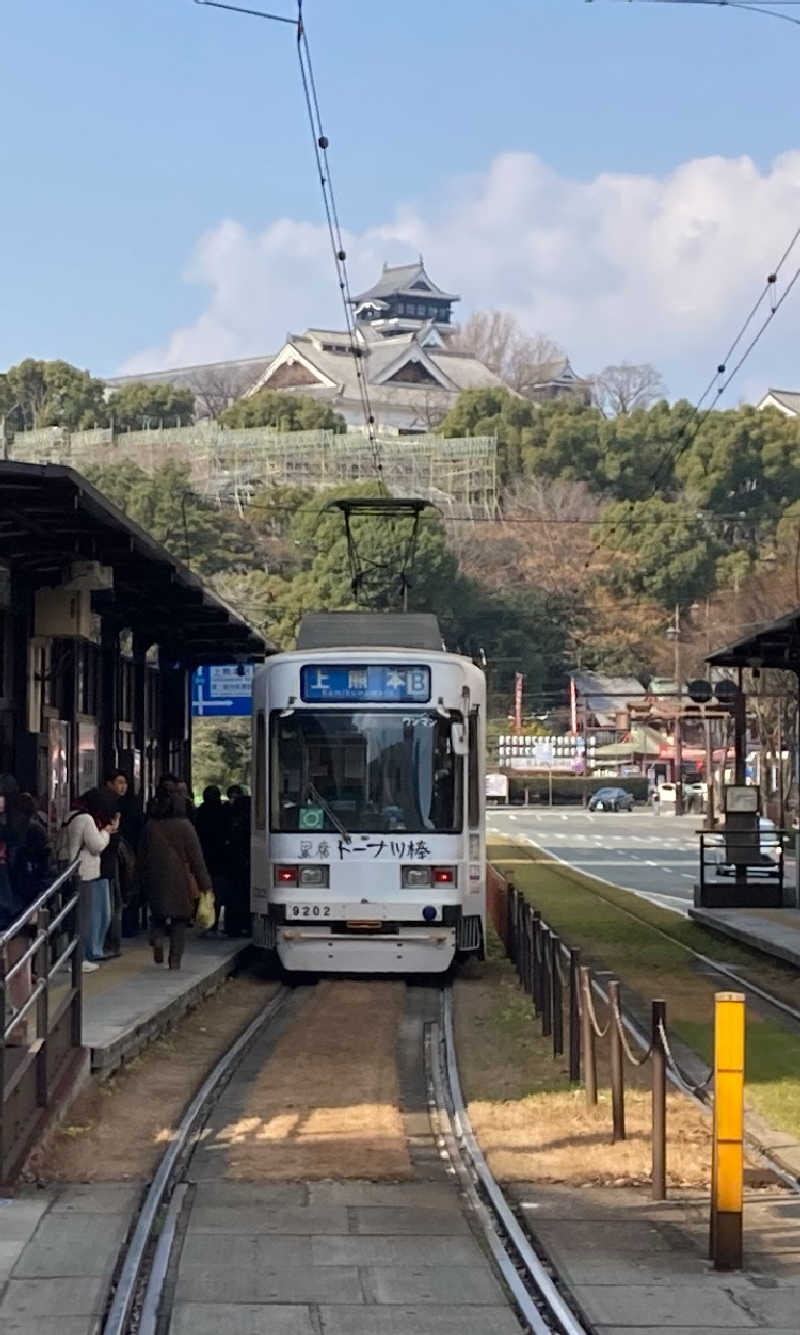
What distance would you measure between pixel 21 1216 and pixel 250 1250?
114cm

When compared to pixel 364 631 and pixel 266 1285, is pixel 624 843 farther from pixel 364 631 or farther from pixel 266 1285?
pixel 266 1285

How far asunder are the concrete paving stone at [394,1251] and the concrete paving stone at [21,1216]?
1198mm

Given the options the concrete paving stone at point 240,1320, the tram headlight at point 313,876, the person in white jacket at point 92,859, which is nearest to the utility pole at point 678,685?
the tram headlight at point 313,876

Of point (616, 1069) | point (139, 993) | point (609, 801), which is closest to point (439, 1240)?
point (616, 1069)

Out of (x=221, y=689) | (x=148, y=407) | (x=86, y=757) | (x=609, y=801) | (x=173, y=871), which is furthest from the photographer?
(x=148, y=407)

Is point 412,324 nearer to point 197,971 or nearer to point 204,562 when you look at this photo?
point 204,562

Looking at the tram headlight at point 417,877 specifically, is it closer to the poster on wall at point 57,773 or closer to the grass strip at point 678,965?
the grass strip at point 678,965

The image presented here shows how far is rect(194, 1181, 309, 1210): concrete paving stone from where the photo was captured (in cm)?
943

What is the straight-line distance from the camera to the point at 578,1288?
7883 mm

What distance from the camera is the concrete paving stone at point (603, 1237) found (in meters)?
8.59

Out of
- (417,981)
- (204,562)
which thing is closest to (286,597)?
(204,562)

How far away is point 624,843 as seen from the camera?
60.8m

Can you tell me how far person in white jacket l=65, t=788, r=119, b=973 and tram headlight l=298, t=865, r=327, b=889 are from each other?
1.78 m

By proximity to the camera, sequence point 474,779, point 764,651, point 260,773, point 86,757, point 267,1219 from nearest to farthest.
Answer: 1. point 267,1219
2. point 260,773
3. point 474,779
4. point 86,757
5. point 764,651
